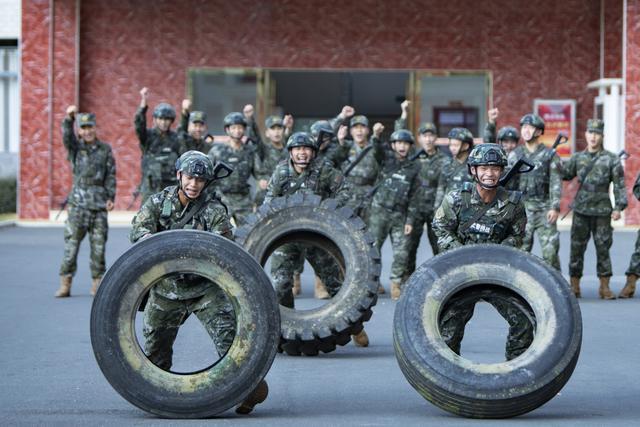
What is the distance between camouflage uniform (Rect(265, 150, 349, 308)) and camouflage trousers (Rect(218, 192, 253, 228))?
440cm

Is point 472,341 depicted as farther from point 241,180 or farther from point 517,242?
point 241,180

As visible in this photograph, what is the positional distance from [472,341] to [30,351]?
149 inches

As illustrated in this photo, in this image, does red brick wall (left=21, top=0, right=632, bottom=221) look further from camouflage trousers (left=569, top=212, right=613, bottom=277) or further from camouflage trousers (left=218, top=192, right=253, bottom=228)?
camouflage trousers (left=569, top=212, right=613, bottom=277)

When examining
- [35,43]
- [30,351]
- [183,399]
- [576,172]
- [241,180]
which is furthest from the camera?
[35,43]

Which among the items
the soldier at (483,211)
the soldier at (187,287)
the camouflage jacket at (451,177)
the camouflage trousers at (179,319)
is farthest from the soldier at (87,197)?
the soldier at (483,211)

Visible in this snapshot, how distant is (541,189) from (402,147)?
1.70 metres

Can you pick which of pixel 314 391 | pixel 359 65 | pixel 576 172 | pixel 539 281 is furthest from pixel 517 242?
pixel 359 65

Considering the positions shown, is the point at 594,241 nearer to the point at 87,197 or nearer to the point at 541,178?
the point at 541,178

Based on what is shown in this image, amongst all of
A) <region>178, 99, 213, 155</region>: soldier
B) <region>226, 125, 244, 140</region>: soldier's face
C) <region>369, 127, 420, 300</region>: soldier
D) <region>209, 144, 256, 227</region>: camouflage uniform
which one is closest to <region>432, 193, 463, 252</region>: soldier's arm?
<region>369, 127, 420, 300</region>: soldier

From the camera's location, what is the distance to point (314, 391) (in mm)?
8961

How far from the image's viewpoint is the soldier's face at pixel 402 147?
1531 cm

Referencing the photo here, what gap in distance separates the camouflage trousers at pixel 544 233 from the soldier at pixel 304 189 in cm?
356

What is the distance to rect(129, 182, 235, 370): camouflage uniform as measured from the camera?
26.8 ft

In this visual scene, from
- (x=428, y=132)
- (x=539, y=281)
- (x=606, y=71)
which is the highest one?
(x=606, y=71)
